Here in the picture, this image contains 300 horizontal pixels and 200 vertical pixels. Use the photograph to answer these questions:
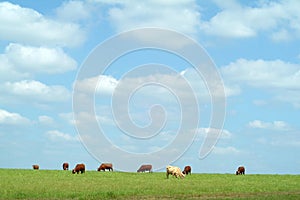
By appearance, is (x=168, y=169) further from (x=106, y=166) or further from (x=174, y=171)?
(x=106, y=166)

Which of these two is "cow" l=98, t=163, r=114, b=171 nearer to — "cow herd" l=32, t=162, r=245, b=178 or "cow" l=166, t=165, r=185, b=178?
"cow herd" l=32, t=162, r=245, b=178

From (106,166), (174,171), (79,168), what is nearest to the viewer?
(174,171)

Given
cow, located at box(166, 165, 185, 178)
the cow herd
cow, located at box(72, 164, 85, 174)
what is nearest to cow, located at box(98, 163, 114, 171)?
the cow herd

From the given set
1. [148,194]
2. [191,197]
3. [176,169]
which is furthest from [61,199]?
[176,169]

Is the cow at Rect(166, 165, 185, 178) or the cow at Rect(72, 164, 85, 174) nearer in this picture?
the cow at Rect(166, 165, 185, 178)

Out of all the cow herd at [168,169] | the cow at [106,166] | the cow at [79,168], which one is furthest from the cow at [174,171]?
the cow at [106,166]

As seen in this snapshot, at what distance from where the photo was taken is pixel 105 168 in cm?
6544

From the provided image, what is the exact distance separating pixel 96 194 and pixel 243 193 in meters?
8.96

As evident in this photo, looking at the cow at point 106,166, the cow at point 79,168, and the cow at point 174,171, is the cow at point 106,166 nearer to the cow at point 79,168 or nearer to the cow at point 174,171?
the cow at point 79,168

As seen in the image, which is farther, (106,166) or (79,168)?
(106,166)

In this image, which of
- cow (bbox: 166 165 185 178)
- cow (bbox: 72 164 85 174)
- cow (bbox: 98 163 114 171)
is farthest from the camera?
cow (bbox: 98 163 114 171)

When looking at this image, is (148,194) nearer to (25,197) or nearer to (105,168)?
(25,197)

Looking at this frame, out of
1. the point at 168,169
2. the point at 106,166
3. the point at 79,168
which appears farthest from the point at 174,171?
the point at 106,166

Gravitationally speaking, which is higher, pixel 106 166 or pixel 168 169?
pixel 106 166
